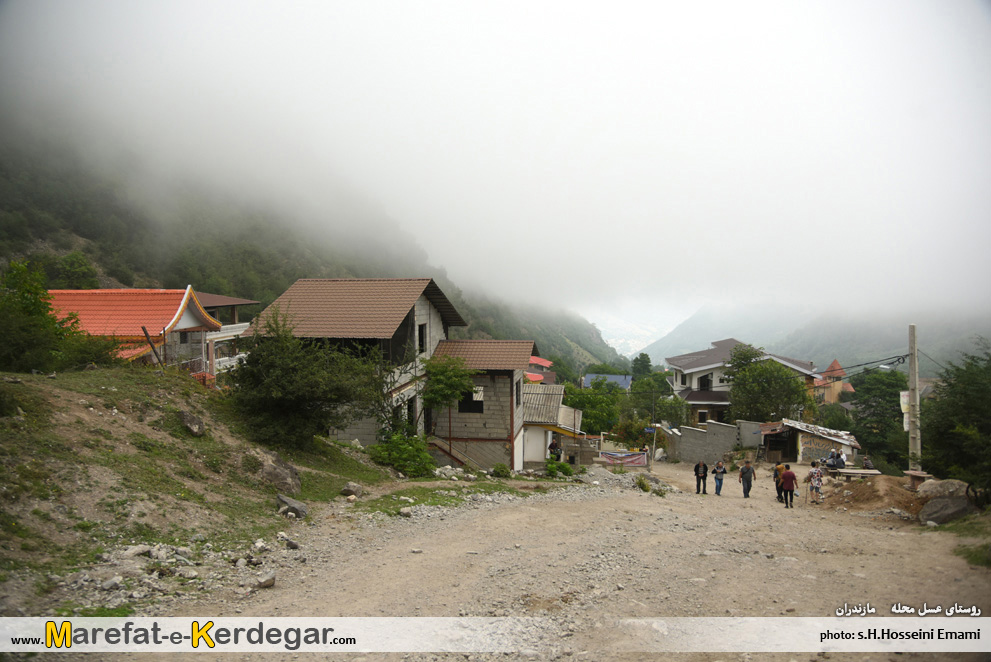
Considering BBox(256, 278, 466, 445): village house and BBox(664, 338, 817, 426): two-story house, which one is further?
BBox(664, 338, 817, 426): two-story house

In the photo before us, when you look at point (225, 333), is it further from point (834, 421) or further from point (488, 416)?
point (834, 421)

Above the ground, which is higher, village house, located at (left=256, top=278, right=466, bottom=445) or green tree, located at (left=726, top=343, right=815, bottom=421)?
village house, located at (left=256, top=278, right=466, bottom=445)

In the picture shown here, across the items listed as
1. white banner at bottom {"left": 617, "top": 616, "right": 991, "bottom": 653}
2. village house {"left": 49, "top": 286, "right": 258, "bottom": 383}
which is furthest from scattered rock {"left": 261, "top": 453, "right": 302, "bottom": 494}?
village house {"left": 49, "top": 286, "right": 258, "bottom": 383}

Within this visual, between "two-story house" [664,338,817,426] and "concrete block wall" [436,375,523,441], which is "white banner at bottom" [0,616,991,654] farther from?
"two-story house" [664,338,817,426]

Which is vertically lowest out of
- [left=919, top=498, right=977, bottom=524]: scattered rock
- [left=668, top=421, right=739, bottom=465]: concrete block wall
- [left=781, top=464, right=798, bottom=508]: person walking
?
[left=668, top=421, right=739, bottom=465]: concrete block wall

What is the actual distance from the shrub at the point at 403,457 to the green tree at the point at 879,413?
1232 inches

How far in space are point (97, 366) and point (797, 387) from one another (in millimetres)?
38944

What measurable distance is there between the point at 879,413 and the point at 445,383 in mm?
38454

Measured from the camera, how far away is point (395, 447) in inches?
698

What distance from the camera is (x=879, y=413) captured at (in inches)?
1694

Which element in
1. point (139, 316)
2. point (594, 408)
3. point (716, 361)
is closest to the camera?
point (139, 316)

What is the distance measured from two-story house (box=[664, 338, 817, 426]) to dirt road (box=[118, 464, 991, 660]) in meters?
42.1

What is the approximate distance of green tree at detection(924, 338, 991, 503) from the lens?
495 inches

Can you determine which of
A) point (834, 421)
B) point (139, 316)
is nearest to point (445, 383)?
point (139, 316)
